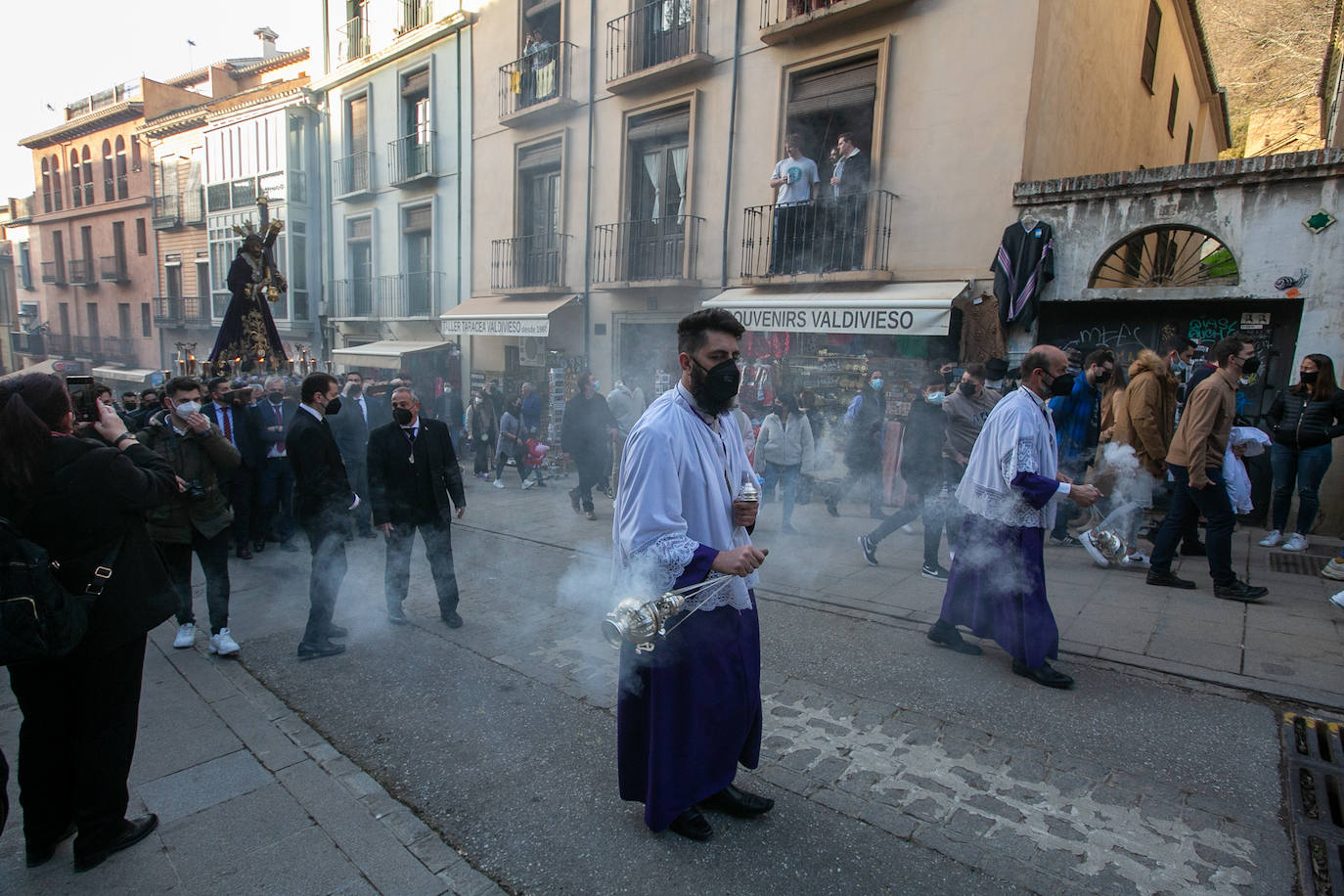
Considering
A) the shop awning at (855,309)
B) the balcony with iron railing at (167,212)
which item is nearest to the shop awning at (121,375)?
the balcony with iron railing at (167,212)

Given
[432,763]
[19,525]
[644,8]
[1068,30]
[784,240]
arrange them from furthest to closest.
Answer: [644,8] → [784,240] → [1068,30] → [432,763] → [19,525]

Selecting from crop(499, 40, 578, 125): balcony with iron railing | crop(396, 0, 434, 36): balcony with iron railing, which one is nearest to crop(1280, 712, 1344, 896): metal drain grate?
crop(499, 40, 578, 125): balcony with iron railing

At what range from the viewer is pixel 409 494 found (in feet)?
15.8

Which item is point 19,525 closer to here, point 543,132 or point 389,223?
point 543,132

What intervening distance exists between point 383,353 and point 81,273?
22830 mm

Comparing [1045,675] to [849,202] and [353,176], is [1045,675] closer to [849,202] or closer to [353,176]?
[849,202]

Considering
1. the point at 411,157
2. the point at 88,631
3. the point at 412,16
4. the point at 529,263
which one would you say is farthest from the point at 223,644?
the point at 412,16

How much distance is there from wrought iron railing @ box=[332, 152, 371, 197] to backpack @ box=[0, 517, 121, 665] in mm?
17398

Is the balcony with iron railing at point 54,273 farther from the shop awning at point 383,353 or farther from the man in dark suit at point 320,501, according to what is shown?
the man in dark suit at point 320,501

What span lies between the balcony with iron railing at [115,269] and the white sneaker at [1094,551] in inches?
1283

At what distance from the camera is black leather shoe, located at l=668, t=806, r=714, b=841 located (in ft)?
8.35

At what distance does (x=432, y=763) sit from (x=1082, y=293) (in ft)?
25.8

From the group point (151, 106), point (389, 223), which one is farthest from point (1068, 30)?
point (151, 106)

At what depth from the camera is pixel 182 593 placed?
461 cm
